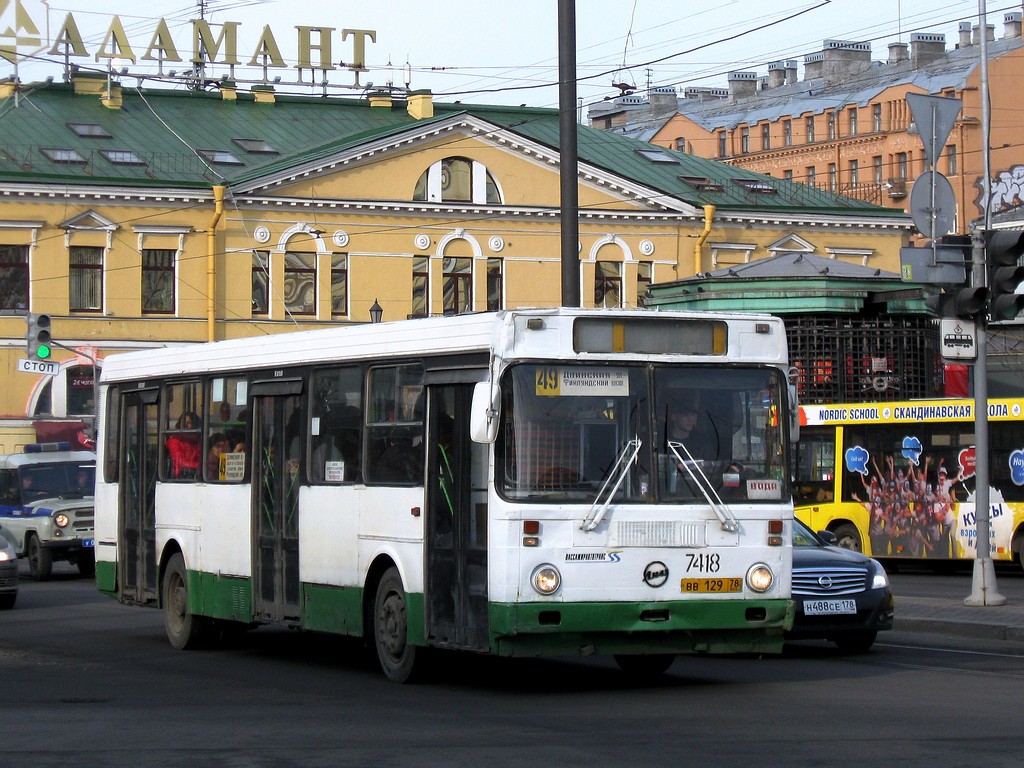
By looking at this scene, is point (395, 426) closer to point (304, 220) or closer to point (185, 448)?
point (185, 448)

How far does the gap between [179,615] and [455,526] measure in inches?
202

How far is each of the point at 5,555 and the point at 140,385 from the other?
19.7ft

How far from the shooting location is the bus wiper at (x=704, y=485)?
12.4m

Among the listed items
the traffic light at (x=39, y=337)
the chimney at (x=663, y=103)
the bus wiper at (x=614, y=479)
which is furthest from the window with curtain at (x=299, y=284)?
the chimney at (x=663, y=103)

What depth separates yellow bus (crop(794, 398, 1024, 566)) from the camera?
2873 cm

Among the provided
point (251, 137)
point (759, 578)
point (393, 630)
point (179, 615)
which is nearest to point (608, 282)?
point (251, 137)

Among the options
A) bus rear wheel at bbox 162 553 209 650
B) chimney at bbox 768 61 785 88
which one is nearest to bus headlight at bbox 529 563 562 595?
bus rear wheel at bbox 162 553 209 650

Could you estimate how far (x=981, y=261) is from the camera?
62.5 feet

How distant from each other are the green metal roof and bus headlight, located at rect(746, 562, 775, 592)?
129ft

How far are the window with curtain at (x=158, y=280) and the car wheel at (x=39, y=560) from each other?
23654 mm

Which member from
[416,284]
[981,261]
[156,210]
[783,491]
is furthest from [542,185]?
[783,491]

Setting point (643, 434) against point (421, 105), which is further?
point (421, 105)

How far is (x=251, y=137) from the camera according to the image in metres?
57.7

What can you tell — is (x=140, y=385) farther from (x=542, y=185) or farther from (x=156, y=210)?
(x=542, y=185)
